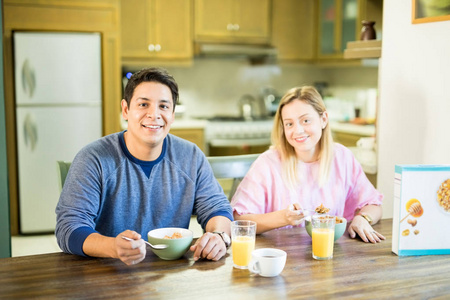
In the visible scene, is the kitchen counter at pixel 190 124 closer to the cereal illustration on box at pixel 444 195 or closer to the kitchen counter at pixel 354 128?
the kitchen counter at pixel 354 128

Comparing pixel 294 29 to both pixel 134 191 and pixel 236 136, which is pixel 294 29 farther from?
pixel 134 191

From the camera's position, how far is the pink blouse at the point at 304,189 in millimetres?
2021

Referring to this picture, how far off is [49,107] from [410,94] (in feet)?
9.26

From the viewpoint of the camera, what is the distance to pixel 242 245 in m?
1.46

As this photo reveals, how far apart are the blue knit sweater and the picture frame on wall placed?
1145 millimetres

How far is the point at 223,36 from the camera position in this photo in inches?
203

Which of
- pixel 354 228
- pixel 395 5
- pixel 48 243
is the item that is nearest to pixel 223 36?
pixel 48 243

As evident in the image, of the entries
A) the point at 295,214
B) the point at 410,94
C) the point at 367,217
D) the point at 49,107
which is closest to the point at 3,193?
A: the point at 49,107

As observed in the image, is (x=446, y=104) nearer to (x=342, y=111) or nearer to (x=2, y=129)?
(x=2, y=129)

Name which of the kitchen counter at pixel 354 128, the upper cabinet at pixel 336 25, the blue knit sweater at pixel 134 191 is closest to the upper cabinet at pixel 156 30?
the upper cabinet at pixel 336 25

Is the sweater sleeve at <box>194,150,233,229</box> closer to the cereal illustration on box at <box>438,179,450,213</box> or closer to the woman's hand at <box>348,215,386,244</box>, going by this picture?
the woman's hand at <box>348,215,386,244</box>

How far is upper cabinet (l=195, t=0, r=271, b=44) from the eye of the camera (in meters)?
5.02

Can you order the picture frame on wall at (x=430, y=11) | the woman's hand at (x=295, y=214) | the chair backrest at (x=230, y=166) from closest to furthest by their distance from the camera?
the woman's hand at (x=295, y=214) → the picture frame on wall at (x=430, y=11) → the chair backrest at (x=230, y=166)

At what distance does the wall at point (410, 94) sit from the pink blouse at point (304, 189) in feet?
1.26
